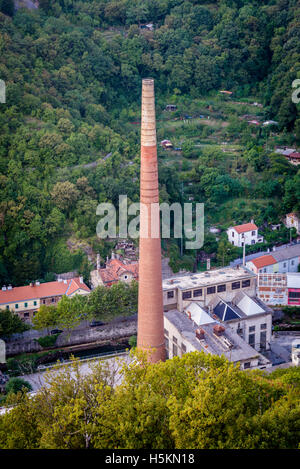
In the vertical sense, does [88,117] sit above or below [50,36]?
below

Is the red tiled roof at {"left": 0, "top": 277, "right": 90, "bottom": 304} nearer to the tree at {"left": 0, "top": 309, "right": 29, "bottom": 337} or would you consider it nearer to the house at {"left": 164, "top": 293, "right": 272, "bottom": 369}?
the tree at {"left": 0, "top": 309, "right": 29, "bottom": 337}

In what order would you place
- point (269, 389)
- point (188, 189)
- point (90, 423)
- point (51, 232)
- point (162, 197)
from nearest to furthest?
point (90, 423) → point (269, 389) → point (51, 232) → point (162, 197) → point (188, 189)

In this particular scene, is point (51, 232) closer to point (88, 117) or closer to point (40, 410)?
point (88, 117)

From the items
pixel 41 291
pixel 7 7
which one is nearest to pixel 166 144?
pixel 7 7

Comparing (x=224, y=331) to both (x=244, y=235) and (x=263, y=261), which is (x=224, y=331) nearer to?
(x=263, y=261)
